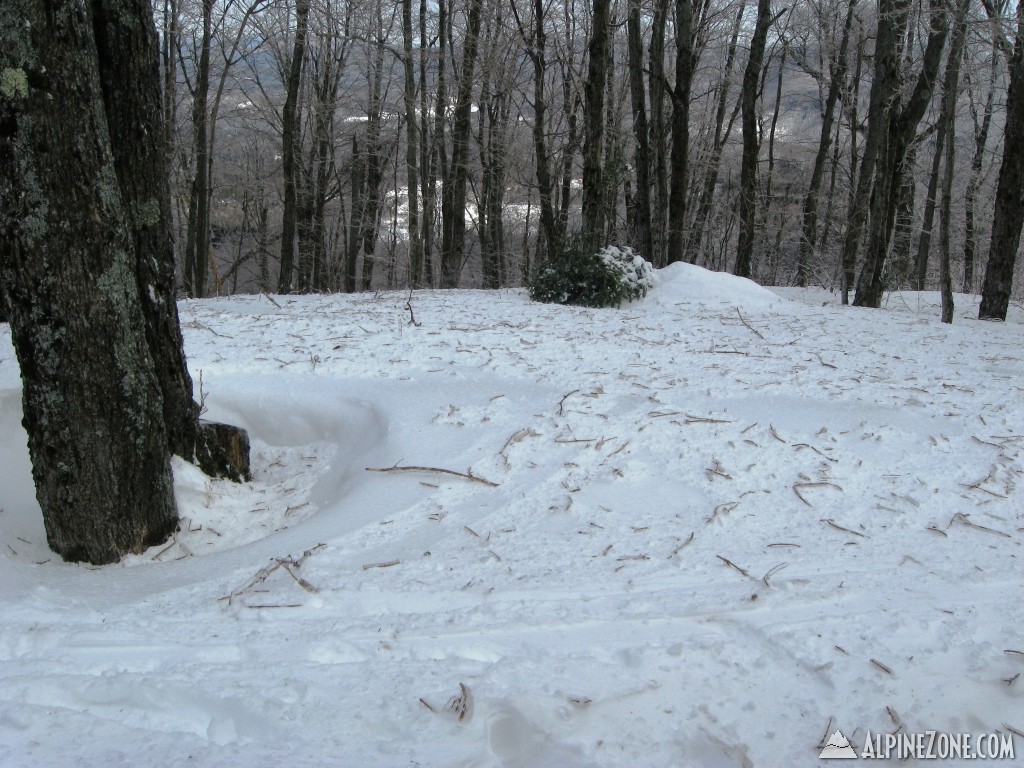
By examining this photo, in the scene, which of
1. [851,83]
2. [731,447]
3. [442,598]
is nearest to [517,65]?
[851,83]

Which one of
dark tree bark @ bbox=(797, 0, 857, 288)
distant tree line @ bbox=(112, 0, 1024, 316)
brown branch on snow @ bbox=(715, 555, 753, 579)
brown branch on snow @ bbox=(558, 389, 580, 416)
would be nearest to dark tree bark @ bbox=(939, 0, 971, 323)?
distant tree line @ bbox=(112, 0, 1024, 316)

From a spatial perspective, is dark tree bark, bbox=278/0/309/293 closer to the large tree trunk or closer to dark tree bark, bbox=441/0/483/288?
dark tree bark, bbox=441/0/483/288

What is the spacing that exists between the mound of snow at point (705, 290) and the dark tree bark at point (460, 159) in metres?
6.52

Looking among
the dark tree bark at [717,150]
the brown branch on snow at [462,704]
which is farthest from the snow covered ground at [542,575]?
the dark tree bark at [717,150]

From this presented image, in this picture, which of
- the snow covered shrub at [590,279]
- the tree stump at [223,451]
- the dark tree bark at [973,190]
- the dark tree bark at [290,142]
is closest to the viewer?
the tree stump at [223,451]

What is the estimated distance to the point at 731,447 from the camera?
342cm

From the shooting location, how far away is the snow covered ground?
1.66 metres

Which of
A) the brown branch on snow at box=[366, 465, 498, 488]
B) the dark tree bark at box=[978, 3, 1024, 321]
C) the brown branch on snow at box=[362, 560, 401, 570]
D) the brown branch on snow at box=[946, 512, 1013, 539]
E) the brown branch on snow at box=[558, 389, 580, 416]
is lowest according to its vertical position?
the brown branch on snow at box=[362, 560, 401, 570]

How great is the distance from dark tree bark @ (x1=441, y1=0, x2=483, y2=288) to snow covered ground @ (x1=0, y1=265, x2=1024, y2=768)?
10.6 metres

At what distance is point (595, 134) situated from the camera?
8898 millimetres

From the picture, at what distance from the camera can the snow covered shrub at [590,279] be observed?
26.9ft

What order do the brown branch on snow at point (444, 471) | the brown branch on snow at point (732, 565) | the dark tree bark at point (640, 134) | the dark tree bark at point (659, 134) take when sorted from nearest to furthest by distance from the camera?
the brown branch on snow at point (732, 565)
the brown branch on snow at point (444, 471)
the dark tree bark at point (640, 134)
the dark tree bark at point (659, 134)

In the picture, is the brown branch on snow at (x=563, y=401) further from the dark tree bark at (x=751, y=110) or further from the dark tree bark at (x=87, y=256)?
the dark tree bark at (x=751, y=110)

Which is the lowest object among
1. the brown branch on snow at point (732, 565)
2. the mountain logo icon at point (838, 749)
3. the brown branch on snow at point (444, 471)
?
the mountain logo icon at point (838, 749)
